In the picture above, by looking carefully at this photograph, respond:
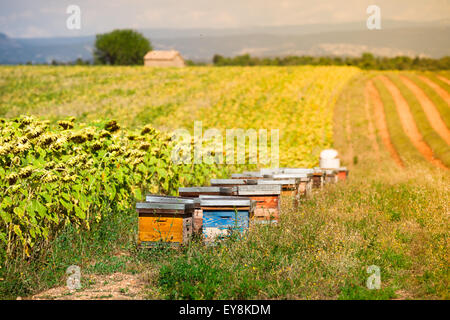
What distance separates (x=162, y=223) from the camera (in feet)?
25.4

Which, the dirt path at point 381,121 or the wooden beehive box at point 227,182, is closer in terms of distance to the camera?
the wooden beehive box at point 227,182

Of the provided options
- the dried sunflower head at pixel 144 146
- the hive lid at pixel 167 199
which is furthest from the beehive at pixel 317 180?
the hive lid at pixel 167 199

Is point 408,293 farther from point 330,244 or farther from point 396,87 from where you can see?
point 396,87

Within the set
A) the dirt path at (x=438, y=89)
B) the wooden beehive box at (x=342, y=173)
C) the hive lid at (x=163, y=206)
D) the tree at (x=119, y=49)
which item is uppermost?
the tree at (x=119, y=49)

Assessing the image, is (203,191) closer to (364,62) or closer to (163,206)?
(163,206)

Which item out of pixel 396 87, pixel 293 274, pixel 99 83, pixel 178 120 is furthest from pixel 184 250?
pixel 99 83

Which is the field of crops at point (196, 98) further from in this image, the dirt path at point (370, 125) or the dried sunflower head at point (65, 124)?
the dried sunflower head at point (65, 124)

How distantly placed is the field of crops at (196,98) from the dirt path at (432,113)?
647cm

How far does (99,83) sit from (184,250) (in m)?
46.6

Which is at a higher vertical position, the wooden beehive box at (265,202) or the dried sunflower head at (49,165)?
the dried sunflower head at (49,165)

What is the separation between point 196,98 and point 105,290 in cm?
3495

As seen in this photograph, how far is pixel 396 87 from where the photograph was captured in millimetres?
46312

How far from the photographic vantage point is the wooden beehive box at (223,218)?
786 centimetres

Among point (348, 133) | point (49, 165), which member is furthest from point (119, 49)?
point (49, 165)
